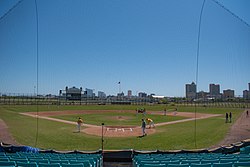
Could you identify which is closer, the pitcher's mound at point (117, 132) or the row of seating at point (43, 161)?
the row of seating at point (43, 161)

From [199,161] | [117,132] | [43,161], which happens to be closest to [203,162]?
[199,161]

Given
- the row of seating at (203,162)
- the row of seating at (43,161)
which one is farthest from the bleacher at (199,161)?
the row of seating at (43,161)

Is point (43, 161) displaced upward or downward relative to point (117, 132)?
upward

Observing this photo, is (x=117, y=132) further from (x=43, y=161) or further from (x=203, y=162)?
(x=203, y=162)

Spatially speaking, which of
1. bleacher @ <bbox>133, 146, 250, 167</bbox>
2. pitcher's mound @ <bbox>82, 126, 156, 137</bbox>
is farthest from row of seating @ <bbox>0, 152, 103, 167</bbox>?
pitcher's mound @ <bbox>82, 126, 156, 137</bbox>

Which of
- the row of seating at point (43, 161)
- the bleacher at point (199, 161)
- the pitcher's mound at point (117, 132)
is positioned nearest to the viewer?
the bleacher at point (199, 161)

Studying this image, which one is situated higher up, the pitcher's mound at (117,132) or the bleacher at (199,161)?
the bleacher at (199,161)

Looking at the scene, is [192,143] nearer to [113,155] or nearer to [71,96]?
[113,155]

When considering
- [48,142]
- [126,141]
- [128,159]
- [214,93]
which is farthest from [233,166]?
[214,93]

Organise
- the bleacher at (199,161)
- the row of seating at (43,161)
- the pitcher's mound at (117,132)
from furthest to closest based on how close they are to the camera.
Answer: the pitcher's mound at (117,132), the row of seating at (43,161), the bleacher at (199,161)

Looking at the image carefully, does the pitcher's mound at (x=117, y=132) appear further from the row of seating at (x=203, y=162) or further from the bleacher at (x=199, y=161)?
the row of seating at (x=203, y=162)

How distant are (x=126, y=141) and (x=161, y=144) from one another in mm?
2607

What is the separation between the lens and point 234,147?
1071cm

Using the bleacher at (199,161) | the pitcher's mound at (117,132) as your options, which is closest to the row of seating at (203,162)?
the bleacher at (199,161)
